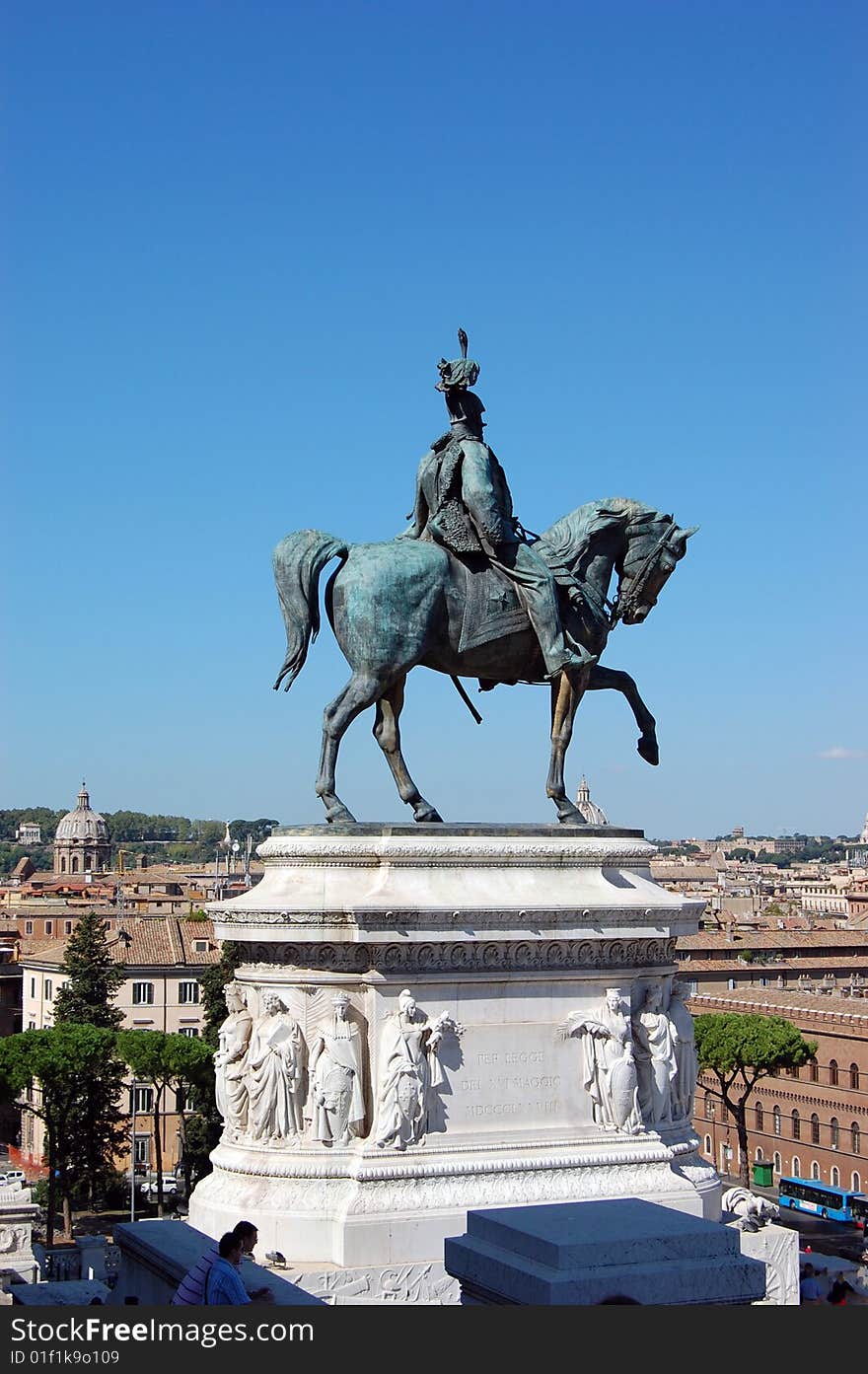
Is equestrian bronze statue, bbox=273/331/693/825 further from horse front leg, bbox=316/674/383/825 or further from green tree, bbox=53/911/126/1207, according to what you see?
green tree, bbox=53/911/126/1207

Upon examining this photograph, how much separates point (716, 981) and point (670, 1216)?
81580mm

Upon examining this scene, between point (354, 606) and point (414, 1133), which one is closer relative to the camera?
point (414, 1133)

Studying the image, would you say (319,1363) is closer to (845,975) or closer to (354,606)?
(354,606)

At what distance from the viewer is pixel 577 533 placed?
749 inches

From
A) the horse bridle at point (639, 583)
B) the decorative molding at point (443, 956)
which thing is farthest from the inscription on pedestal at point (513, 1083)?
the horse bridle at point (639, 583)

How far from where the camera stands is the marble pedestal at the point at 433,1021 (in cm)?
1588

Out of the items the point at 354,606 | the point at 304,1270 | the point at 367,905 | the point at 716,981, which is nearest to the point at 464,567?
the point at 354,606

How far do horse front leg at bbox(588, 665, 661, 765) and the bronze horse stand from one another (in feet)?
0.05

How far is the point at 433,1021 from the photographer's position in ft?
53.9

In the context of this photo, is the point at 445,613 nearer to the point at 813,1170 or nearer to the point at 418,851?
the point at 418,851

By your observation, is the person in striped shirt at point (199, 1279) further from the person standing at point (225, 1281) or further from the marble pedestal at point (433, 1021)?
the marble pedestal at point (433, 1021)

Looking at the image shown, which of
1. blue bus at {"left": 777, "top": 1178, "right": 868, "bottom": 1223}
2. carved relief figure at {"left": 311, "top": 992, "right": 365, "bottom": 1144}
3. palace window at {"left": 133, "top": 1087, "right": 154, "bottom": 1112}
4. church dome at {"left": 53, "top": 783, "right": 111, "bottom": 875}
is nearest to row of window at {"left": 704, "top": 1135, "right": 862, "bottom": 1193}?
blue bus at {"left": 777, "top": 1178, "right": 868, "bottom": 1223}

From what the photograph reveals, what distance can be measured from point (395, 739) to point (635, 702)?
9.11 ft

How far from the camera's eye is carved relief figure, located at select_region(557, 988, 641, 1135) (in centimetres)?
1694
